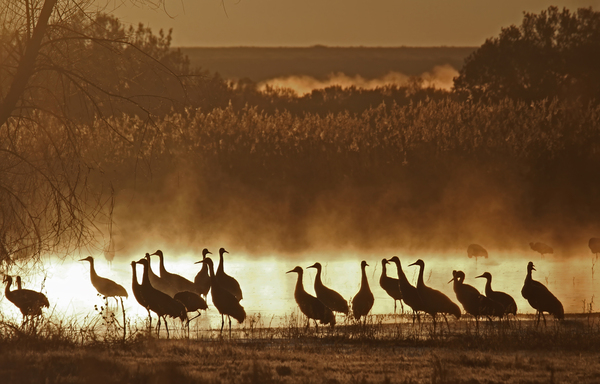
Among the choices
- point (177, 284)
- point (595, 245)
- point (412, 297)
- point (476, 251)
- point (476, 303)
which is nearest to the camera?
point (476, 303)

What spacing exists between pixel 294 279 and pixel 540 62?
97.0 ft

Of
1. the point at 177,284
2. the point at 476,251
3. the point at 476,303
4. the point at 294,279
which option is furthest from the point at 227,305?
the point at 476,251

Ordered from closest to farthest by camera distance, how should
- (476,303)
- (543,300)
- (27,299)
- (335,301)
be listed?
(27,299)
(543,300)
(476,303)
(335,301)

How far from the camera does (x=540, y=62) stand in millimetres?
46188

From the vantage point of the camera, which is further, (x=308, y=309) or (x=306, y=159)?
(x=306, y=159)

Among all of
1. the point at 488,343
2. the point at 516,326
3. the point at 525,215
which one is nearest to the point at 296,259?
the point at 525,215

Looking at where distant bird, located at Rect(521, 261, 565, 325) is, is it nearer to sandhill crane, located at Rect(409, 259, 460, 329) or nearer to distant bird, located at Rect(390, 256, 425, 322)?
sandhill crane, located at Rect(409, 259, 460, 329)

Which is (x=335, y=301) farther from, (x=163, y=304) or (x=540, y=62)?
(x=540, y=62)

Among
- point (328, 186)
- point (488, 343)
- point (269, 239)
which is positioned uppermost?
point (328, 186)

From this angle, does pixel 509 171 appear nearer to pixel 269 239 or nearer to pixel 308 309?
pixel 269 239

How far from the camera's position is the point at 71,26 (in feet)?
37.1

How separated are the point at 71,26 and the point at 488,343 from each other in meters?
7.71

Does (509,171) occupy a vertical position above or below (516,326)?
above

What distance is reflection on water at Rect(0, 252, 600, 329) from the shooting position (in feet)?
56.7
